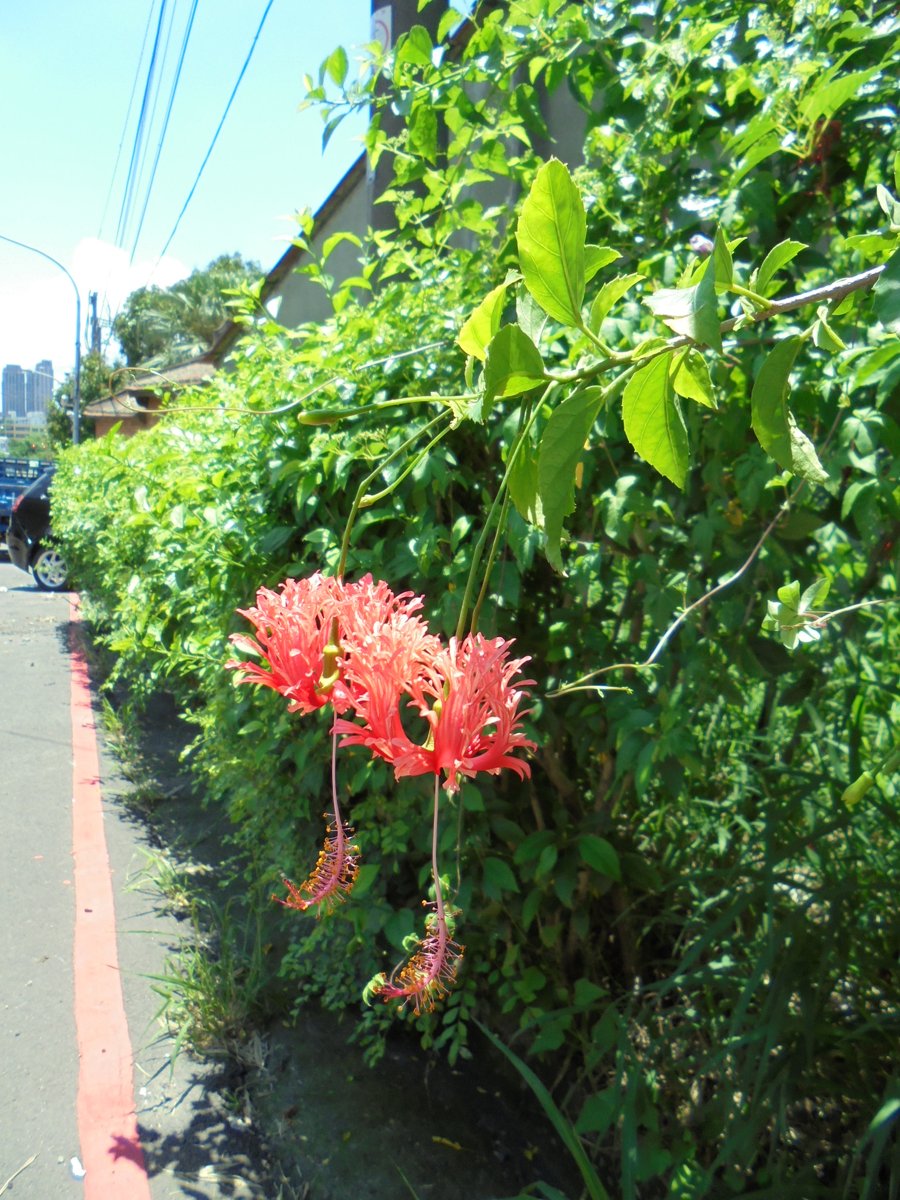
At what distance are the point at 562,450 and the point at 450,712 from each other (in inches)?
8.4

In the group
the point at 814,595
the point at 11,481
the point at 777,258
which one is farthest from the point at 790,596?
the point at 11,481

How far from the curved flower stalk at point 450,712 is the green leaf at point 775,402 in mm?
306

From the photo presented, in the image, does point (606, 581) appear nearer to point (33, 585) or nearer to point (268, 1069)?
point (268, 1069)

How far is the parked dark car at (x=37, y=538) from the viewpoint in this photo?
582 inches

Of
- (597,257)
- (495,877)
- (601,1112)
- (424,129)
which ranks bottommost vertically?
(601,1112)

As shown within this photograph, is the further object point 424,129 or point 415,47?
point 424,129

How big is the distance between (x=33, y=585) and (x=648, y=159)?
16.0m

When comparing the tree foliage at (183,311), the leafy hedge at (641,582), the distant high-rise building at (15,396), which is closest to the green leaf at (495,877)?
the leafy hedge at (641,582)

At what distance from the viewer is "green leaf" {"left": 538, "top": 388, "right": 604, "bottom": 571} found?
29.2 inches

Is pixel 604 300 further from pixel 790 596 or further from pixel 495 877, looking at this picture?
pixel 495 877

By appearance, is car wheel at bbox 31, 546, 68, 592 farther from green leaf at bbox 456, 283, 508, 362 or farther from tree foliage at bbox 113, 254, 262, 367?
tree foliage at bbox 113, 254, 262, 367

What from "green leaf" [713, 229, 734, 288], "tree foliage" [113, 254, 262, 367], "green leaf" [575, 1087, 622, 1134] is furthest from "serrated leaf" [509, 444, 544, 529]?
"tree foliage" [113, 254, 262, 367]

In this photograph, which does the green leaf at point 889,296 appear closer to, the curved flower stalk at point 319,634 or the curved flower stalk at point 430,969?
the curved flower stalk at point 319,634

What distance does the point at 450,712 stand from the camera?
0.70 metres
